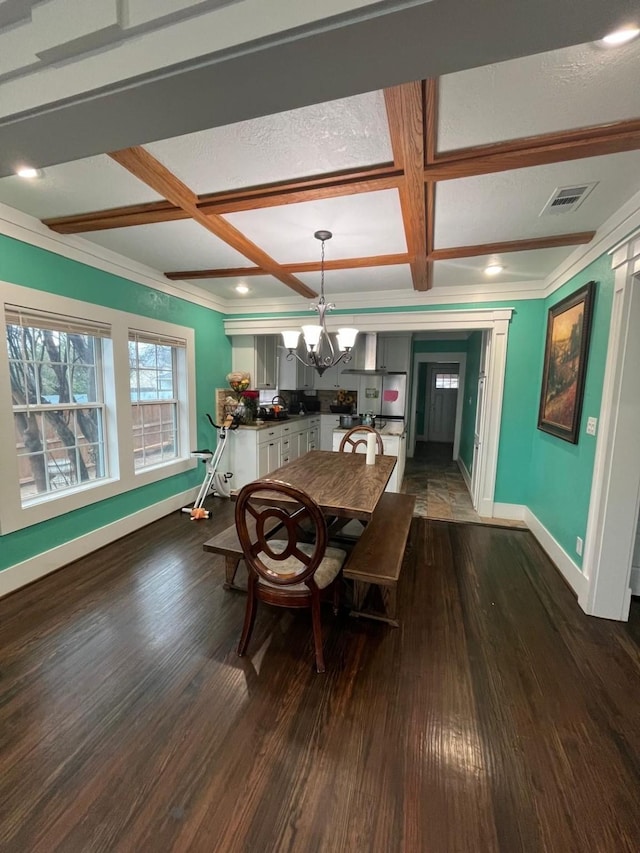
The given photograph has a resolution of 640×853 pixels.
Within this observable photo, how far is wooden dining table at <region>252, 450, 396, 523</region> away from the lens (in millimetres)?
1982

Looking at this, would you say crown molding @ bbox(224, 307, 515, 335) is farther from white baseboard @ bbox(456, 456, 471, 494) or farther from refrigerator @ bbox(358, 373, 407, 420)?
white baseboard @ bbox(456, 456, 471, 494)

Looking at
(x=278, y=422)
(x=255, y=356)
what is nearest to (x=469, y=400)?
(x=278, y=422)

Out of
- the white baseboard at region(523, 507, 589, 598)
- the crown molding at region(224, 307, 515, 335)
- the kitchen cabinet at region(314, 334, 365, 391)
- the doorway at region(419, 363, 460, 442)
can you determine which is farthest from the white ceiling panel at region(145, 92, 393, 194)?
the doorway at region(419, 363, 460, 442)

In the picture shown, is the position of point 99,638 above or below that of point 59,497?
below

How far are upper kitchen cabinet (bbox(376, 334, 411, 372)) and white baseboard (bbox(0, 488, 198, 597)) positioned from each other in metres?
3.58

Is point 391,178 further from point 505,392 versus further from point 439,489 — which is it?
point 439,489

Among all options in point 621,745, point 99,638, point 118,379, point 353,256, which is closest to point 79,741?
point 99,638

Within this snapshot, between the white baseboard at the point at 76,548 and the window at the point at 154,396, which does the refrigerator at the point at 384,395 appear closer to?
the window at the point at 154,396

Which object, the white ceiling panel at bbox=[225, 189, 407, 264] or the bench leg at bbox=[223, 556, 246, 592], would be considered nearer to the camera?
the white ceiling panel at bbox=[225, 189, 407, 264]

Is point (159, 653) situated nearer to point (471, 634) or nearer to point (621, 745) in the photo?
point (471, 634)

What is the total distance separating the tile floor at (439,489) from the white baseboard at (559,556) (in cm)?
25

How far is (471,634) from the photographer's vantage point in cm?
209

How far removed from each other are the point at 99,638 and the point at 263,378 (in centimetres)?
378

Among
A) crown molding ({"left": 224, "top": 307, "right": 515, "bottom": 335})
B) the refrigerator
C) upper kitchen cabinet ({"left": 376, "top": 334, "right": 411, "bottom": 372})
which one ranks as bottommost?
the refrigerator
